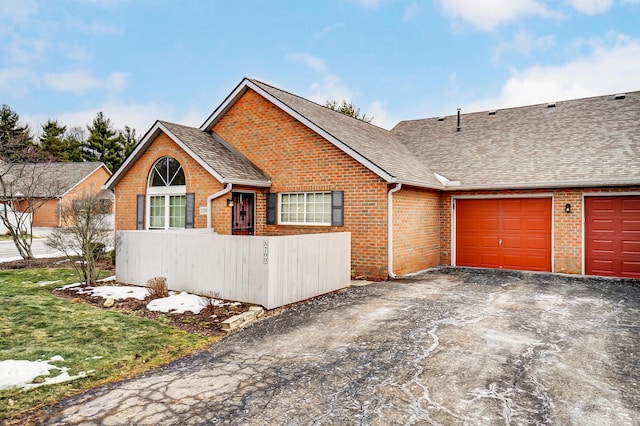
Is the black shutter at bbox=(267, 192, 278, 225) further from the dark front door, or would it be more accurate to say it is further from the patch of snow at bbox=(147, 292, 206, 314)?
the patch of snow at bbox=(147, 292, 206, 314)

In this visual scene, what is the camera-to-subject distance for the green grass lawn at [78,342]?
14.3 feet

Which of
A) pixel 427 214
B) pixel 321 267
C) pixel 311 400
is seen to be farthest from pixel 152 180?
pixel 311 400

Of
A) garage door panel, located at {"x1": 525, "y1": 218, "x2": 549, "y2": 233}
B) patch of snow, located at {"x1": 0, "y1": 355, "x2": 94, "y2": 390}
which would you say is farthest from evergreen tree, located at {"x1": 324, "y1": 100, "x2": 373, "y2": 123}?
patch of snow, located at {"x1": 0, "y1": 355, "x2": 94, "y2": 390}

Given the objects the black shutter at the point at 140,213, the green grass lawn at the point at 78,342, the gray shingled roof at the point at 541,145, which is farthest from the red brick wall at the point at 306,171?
the green grass lawn at the point at 78,342

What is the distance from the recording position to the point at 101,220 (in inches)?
435

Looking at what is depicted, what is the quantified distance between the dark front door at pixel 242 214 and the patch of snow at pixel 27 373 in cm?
779

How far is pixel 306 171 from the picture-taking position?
1259 cm

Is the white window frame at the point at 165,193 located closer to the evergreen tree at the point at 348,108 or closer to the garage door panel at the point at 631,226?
the garage door panel at the point at 631,226

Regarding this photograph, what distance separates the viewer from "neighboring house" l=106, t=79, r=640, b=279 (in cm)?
1143

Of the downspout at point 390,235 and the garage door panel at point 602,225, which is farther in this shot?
the garage door panel at point 602,225

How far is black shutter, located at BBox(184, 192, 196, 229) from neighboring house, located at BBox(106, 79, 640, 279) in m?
0.05

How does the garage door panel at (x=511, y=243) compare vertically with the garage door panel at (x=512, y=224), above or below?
below

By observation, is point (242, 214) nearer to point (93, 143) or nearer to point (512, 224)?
point (512, 224)

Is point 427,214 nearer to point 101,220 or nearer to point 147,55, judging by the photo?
point 101,220
